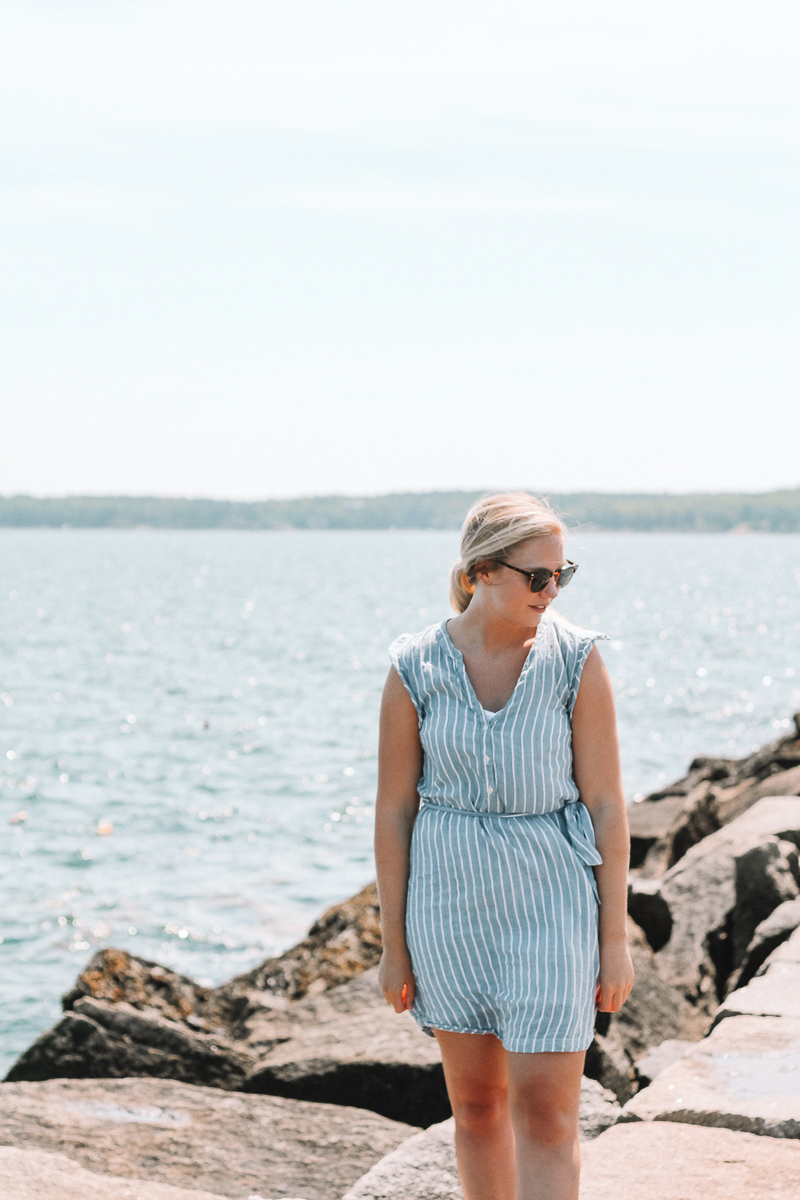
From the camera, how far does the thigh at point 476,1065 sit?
9.86ft

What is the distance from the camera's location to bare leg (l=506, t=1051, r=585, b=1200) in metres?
2.80

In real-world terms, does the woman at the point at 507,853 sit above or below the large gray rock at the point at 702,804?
above

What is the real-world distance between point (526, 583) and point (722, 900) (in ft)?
16.1

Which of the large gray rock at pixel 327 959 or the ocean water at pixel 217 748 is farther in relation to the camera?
the ocean water at pixel 217 748

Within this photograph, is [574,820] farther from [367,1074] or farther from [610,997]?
[367,1074]

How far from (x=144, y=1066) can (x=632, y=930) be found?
8.69ft

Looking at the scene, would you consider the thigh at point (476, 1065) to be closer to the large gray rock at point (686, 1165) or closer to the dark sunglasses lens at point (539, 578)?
the large gray rock at point (686, 1165)

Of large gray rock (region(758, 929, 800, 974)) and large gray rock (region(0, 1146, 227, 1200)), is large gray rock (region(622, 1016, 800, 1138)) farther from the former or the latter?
large gray rock (region(0, 1146, 227, 1200))

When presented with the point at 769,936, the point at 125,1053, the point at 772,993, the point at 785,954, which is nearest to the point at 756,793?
the point at 769,936

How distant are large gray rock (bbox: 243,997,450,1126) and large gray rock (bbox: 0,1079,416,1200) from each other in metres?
0.20

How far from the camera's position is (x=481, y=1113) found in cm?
303

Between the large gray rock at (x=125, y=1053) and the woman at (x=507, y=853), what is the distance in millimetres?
2995

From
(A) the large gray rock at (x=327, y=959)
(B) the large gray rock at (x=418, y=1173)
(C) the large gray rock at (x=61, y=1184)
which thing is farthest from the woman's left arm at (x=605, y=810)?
(A) the large gray rock at (x=327, y=959)

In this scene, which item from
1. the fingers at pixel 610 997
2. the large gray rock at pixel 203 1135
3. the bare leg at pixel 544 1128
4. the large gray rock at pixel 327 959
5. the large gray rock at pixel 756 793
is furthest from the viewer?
the large gray rock at pixel 756 793
